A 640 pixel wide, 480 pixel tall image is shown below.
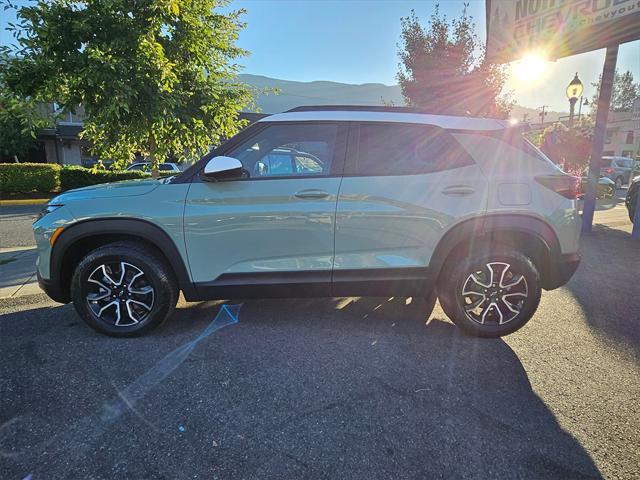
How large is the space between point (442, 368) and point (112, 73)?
4596 millimetres

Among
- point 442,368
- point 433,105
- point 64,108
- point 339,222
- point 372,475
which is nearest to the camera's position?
point 372,475

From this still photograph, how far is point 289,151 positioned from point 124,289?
5.91 ft

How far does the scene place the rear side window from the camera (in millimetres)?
3109

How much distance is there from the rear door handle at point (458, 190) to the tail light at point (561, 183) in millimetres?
603

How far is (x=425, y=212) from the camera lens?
306 centimetres

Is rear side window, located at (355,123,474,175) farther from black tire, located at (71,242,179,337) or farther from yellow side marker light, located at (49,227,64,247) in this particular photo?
yellow side marker light, located at (49,227,64,247)

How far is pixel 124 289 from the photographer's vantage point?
315cm

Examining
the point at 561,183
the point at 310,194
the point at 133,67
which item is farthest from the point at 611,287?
the point at 133,67

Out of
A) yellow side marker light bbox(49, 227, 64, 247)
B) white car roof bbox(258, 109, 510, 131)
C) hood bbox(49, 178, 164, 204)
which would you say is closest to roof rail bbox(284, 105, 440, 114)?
white car roof bbox(258, 109, 510, 131)

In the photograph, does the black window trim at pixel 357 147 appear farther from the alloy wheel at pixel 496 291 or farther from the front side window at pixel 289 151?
the alloy wheel at pixel 496 291

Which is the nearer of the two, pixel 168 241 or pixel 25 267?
pixel 168 241

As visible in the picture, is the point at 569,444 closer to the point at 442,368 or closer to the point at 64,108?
the point at 442,368

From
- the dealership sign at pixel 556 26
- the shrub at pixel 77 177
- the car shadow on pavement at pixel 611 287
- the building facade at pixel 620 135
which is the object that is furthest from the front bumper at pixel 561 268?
the building facade at pixel 620 135

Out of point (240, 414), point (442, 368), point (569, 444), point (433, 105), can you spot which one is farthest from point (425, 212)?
point (433, 105)
